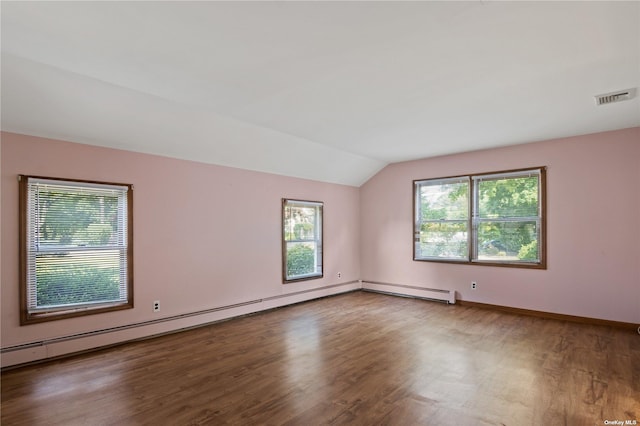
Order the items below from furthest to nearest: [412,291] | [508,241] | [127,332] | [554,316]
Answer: [412,291], [508,241], [554,316], [127,332]

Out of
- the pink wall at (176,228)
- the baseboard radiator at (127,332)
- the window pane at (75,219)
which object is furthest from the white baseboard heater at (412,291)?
the window pane at (75,219)

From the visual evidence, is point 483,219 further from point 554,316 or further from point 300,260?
point 300,260

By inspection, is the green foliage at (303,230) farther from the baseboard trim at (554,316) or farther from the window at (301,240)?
the baseboard trim at (554,316)

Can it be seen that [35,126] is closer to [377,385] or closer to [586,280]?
[377,385]

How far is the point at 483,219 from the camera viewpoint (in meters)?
5.33

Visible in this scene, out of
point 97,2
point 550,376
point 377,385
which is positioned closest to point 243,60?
point 97,2

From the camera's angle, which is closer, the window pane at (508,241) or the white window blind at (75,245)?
the white window blind at (75,245)

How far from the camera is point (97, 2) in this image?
71.1 inches

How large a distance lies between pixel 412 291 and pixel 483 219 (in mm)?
1807

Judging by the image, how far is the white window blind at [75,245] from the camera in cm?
316

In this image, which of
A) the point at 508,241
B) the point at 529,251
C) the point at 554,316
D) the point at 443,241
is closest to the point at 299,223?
the point at 443,241

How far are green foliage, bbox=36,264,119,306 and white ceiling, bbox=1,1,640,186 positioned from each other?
1342mm

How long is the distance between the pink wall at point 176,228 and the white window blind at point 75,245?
0.11 metres

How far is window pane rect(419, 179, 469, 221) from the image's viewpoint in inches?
220
